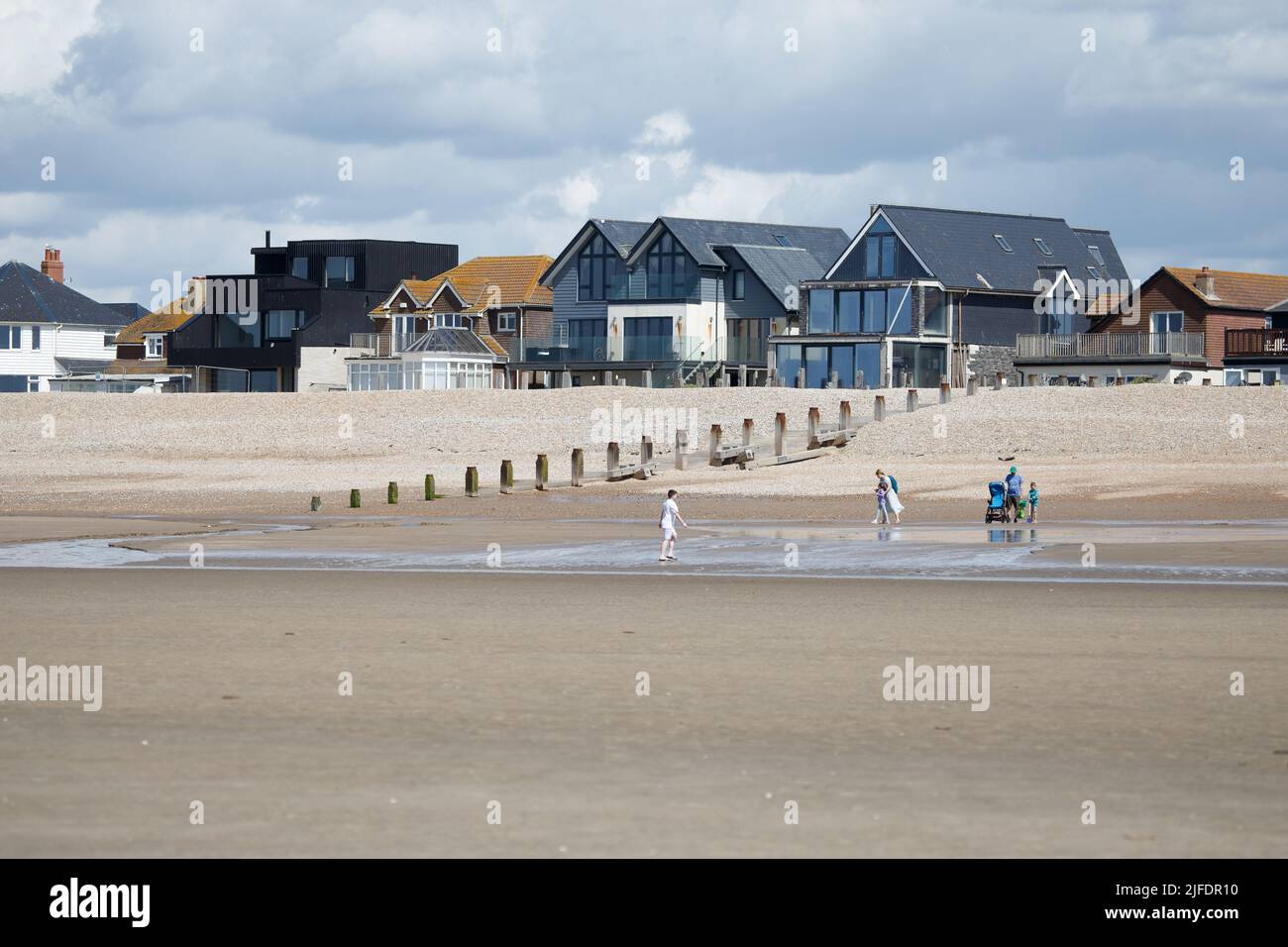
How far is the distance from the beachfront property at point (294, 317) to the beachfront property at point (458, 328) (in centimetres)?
217

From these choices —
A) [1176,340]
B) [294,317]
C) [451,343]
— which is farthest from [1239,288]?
[294,317]

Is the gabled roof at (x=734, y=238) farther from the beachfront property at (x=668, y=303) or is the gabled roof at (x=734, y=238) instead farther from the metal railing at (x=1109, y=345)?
the metal railing at (x=1109, y=345)

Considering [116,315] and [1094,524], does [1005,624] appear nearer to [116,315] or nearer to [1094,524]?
[1094,524]

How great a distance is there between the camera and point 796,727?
1386 cm

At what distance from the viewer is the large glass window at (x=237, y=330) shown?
109 metres

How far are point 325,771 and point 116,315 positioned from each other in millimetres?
113268

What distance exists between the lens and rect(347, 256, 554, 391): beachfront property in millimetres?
93812

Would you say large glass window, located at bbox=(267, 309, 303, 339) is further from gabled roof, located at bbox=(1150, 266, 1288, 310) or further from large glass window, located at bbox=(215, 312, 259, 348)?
gabled roof, located at bbox=(1150, 266, 1288, 310)

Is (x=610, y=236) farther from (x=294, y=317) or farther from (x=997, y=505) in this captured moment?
(x=997, y=505)

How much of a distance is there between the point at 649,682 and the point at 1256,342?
205 ft

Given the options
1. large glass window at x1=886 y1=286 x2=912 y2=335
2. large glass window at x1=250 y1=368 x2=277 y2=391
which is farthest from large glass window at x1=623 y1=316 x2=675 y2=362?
large glass window at x1=250 y1=368 x2=277 y2=391

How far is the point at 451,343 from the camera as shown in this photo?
94500 mm

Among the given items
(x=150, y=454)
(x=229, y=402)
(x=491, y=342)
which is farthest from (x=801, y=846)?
(x=491, y=342)

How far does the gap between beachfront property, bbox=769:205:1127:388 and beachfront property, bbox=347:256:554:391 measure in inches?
704
